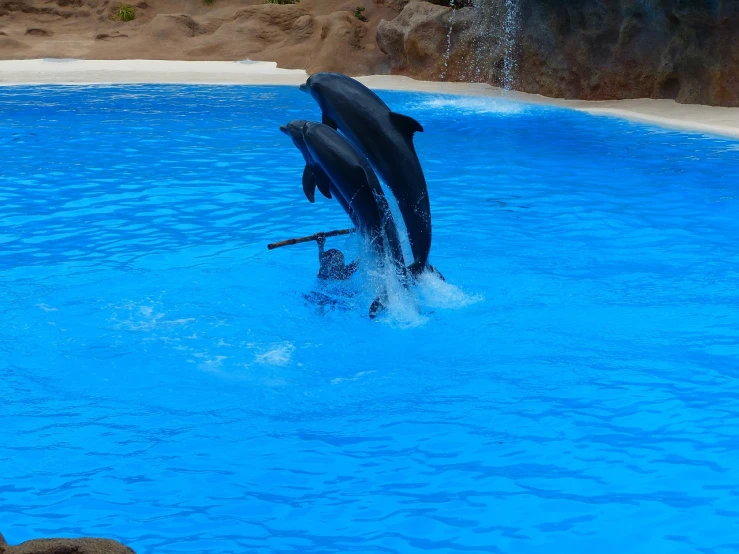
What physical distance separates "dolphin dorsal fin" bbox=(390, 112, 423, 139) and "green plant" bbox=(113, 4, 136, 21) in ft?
79.8

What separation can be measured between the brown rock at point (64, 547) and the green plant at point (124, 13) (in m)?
27.3

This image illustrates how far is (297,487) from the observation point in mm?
3793

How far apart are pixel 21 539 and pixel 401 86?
48.5 ft

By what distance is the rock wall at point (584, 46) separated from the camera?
42.7 ft

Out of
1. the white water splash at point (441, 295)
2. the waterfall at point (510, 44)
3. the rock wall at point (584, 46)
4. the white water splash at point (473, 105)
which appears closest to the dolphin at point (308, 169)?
the white water splash at point (441, 295)

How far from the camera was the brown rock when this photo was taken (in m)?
2.12

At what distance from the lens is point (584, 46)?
591 inches

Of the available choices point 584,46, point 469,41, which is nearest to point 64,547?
point 584,46

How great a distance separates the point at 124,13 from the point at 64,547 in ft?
89.7

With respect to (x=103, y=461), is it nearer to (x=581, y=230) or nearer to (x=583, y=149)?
(x=581, y=230)

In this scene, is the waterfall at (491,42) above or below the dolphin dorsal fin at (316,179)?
above

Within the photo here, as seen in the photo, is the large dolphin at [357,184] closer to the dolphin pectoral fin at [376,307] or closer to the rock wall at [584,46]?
the dolphin pectoral fin at [376,307]

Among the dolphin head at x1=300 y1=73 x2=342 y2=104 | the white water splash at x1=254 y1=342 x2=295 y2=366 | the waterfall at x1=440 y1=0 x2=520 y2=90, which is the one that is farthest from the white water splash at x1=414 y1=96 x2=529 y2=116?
the white water splash at x1=254 y1=342 x2=295 y2=366

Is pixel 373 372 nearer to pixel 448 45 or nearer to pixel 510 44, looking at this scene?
pixel 510 44
